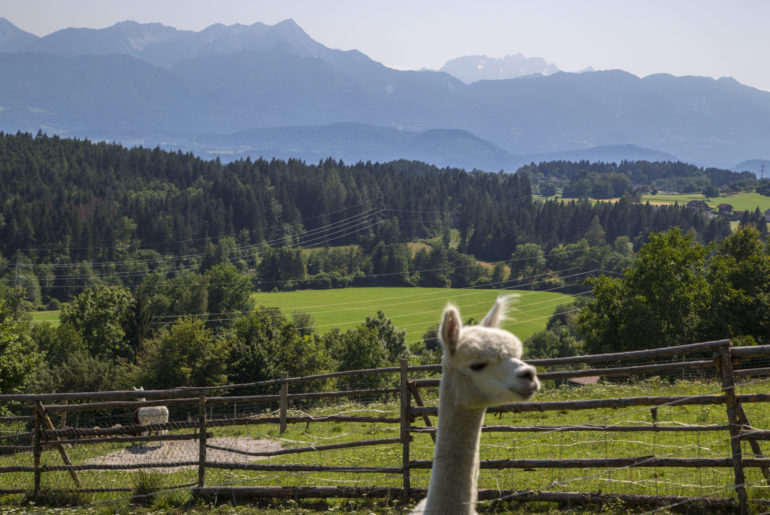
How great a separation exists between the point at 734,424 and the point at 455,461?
403cm

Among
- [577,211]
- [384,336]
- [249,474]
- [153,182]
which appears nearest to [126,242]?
[153,182]

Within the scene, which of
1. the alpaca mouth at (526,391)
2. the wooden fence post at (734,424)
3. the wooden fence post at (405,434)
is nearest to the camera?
the alpaca mouth at (526,391)

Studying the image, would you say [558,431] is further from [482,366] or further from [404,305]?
[404,305]

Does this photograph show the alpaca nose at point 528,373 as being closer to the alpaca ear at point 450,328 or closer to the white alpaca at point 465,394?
the white alpaca at point 465,394

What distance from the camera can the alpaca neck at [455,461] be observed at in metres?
4.14

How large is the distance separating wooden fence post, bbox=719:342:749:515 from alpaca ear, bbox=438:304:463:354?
3.96 m

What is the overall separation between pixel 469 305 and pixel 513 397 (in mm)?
93622

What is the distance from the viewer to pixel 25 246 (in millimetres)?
118125

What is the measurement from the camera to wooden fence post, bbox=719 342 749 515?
6480 mm

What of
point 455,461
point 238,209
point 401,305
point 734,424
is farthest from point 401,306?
point 455,461

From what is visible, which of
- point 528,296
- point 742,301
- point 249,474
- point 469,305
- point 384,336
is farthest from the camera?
point 528,296

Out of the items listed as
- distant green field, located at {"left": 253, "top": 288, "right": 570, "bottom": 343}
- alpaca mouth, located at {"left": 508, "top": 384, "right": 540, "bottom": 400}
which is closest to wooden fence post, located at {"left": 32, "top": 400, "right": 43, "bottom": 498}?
alpaca mouth, located at {"left": 508, "top": 384, "right": 540, "bottom": 400}

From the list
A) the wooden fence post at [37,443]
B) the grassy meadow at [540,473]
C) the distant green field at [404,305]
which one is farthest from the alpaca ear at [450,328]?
the distant green field at [404,305]

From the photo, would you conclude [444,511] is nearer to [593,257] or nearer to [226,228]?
[593,257]
